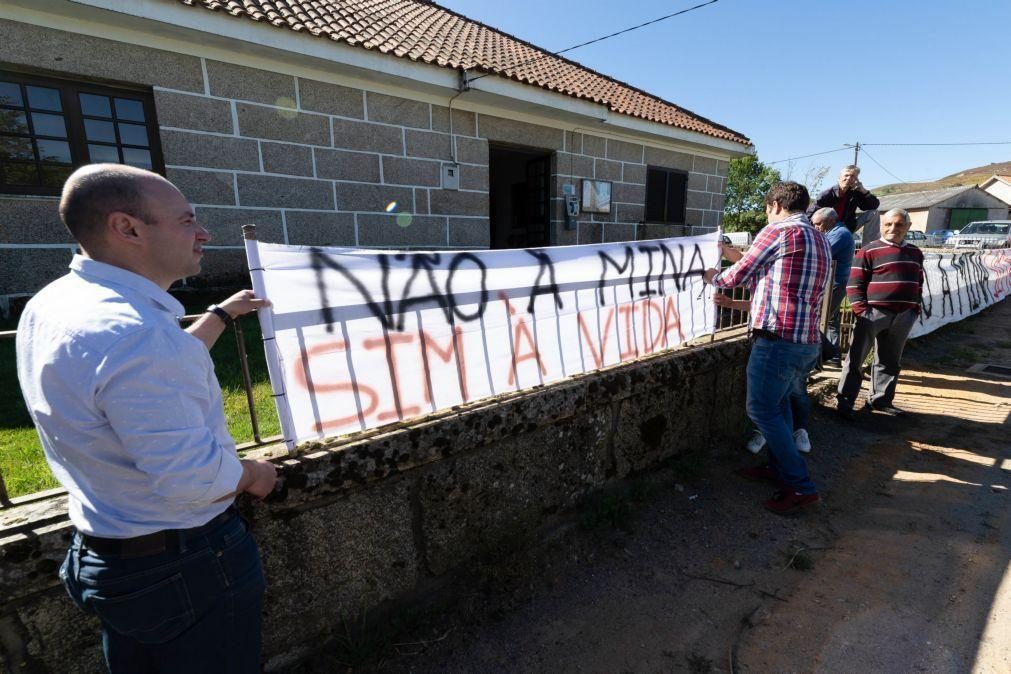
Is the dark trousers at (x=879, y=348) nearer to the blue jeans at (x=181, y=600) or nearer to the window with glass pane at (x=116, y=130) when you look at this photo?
the blue jeans at (x=181, y=600)

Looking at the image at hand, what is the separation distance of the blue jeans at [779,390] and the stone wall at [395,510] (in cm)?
58

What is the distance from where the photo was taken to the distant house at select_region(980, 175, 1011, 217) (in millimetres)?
50406

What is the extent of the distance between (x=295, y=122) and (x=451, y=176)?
2.55 m

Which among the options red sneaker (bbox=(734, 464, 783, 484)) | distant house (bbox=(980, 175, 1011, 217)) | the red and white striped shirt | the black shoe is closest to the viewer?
the red and white striped shirt

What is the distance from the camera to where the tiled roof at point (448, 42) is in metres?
6.08

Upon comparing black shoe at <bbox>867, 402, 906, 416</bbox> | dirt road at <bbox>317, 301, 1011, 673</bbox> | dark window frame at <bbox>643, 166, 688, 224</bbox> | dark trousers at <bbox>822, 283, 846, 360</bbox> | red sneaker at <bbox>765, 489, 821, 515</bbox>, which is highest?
dark window frame at <bbox>643, 166, 688, 224</bbox>

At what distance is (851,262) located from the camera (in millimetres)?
4980

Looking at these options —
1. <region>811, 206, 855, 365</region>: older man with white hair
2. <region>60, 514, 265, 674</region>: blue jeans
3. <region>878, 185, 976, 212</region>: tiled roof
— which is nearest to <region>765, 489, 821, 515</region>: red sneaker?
<region>811, 206, 855, 365</region>: older man with white hair

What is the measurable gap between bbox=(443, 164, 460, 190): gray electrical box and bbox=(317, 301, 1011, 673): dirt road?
6188 millimetres

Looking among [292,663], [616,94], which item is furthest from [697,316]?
[616,94]

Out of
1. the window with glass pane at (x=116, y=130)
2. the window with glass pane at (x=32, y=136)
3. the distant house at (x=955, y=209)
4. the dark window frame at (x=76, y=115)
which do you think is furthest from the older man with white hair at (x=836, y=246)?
the distant house at (x=955, y=209)

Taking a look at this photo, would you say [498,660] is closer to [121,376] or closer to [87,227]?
Result: [121,376]

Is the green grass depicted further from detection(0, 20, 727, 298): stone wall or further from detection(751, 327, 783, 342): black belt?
detection(751, 327, 783, 342): black belt

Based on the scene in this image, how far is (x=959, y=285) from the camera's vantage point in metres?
8.80
